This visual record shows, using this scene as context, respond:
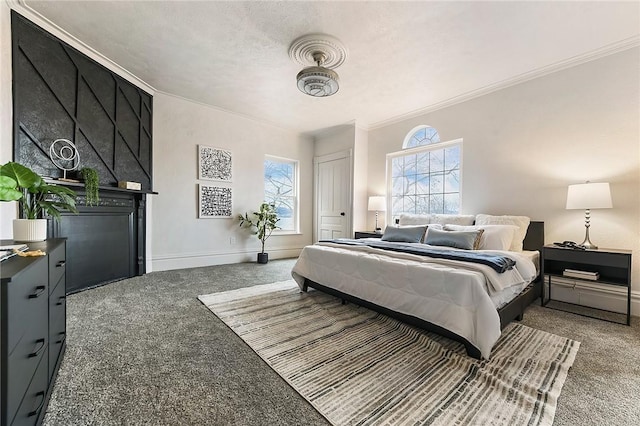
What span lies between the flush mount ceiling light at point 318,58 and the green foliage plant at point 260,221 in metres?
2.63

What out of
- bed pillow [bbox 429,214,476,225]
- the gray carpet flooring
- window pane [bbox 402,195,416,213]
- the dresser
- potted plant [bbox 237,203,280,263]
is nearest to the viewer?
the dresser

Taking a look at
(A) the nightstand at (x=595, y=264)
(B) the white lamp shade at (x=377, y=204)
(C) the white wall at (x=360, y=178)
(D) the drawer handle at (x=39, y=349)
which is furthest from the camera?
(C) the white wall at (x=360, y=178)

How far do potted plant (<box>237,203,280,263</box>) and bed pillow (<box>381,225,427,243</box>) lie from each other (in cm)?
239

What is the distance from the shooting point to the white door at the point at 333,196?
17.9 feet

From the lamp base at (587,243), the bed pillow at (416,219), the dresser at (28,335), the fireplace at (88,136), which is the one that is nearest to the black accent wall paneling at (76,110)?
the fireplace at (88,136)

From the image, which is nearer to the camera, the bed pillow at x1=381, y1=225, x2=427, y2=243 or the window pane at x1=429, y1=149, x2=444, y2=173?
the bed pillow at x1=381, y1=225, x2=427, y2=243

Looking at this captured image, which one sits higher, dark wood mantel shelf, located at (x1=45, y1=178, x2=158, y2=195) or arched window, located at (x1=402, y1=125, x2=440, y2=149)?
arched window, located at (x1=402, y1=125, x2=440, y2=149)

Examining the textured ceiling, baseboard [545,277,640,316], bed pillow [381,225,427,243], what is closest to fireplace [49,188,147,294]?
the textured ceiling

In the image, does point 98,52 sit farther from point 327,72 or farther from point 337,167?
point 337,167

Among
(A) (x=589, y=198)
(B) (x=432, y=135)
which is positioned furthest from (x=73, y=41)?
(A) (x=589, y=198)

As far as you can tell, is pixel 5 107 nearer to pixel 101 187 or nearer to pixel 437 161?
pixel 101 187

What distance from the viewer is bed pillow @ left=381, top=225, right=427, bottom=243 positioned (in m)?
3.42

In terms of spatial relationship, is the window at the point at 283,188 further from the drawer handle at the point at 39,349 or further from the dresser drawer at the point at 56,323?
the drawer handle at the point at 39,349

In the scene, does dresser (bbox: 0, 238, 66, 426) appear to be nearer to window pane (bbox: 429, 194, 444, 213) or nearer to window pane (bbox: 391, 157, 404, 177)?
window pane (bbox: 429, 194, 444, 213)
